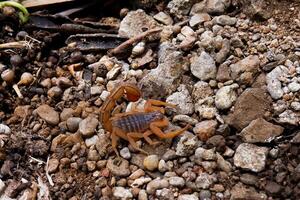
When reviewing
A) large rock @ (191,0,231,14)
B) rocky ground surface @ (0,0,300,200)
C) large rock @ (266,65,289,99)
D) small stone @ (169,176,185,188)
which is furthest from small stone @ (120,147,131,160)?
large rock @ (191,0,231,14)

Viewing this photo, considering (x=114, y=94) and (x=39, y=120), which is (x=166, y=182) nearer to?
(x=114, y=94)

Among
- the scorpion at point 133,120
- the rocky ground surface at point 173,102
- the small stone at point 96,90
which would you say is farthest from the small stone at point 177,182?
the small stone at point 96,90

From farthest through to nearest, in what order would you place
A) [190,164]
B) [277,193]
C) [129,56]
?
1. [129,56]
2. [190,164]
3. [277,193]

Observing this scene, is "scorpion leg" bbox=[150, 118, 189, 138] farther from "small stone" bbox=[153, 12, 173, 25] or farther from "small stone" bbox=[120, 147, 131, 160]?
"small stone" bbox=[153, 12, 173, 25]

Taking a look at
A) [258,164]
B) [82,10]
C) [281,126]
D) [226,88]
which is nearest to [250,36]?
[226,88]

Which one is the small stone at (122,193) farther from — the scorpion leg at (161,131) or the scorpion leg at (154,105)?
the scorpion leg at (154,105)

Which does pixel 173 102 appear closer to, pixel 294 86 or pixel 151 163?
pixel 151 163
